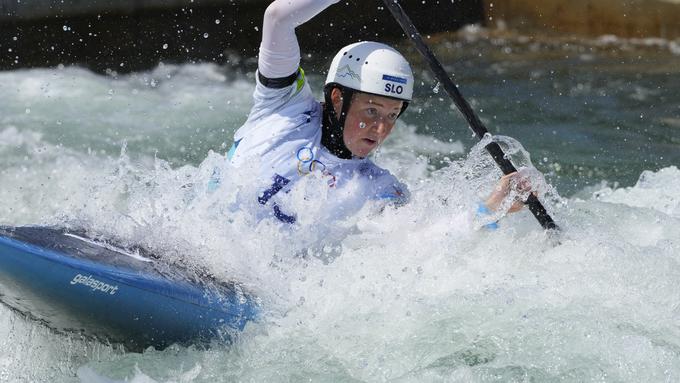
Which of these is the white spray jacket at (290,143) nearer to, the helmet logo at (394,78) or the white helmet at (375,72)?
the white helmet at (375,72)

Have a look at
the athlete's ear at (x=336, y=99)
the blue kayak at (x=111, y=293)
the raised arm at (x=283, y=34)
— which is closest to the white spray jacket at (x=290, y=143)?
the raised arm at (x=283, y=34)

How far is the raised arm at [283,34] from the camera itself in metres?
3.68

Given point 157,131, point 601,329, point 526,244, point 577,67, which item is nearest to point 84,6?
point 157,131

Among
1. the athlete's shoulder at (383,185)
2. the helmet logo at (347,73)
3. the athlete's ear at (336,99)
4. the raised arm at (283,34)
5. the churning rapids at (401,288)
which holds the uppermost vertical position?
the raised arm at (283,34)

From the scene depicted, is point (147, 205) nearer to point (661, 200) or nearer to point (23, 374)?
point (23, 374)

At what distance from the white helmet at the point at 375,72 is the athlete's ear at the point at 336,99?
35 mm

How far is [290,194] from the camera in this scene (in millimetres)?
3768

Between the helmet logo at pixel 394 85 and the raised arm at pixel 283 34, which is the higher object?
the raised arm at pixel 283 34

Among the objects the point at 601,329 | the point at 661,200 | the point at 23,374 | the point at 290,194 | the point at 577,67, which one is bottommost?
the point at 577,67

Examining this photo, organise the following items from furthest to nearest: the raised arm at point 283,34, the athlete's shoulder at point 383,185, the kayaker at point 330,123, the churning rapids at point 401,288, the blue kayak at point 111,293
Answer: the athlete's shoulder at point 383,185 < the kayaker at point 330,123 < the raised arm at point 283,34 < the churning rapids at point 401,288 < the blue kayak at point 111,293

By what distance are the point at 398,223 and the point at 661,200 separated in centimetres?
230

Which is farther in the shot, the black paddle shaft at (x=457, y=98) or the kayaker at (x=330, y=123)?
the black paddle shaft at (x=457, y=98)

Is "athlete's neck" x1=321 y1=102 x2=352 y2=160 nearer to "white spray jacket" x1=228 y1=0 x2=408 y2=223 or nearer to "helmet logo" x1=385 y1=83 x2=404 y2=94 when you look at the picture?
"white spray jacket" x1=228 y1=0 x2=408 y2=223

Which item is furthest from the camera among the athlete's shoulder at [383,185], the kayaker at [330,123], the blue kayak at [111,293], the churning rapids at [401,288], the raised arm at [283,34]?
the athlete's shoulder at [383,185]
